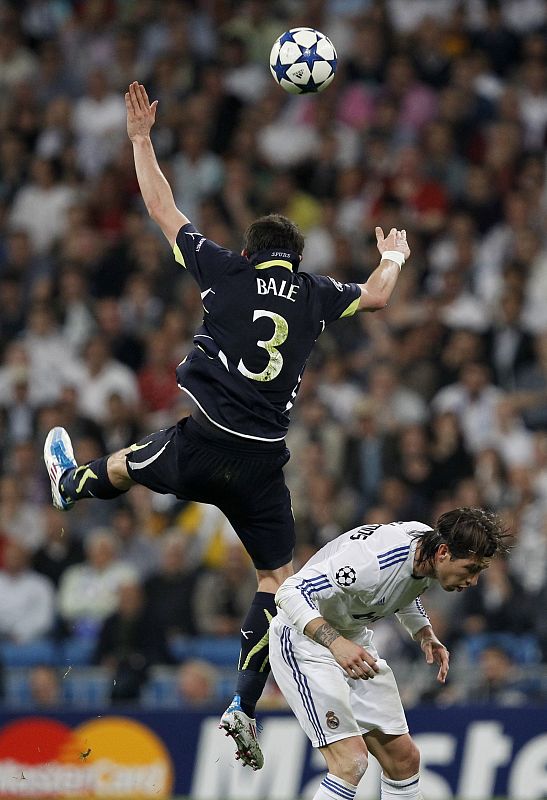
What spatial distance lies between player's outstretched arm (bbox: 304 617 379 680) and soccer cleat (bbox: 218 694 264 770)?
A: 1.08 m

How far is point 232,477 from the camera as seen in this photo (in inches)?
348

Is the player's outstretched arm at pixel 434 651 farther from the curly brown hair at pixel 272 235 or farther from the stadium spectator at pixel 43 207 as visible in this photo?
the stadium spectator at pixel 43 207

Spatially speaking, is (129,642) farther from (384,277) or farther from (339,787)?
(339,787)

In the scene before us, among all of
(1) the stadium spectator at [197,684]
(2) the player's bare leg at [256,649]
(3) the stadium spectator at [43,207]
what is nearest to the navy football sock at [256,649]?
(2) the player's bare leg at [256,649]

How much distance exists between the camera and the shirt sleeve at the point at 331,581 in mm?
8273

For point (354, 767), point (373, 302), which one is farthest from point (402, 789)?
point (373, 302)

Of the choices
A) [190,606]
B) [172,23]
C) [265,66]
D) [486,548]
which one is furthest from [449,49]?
[486,548]

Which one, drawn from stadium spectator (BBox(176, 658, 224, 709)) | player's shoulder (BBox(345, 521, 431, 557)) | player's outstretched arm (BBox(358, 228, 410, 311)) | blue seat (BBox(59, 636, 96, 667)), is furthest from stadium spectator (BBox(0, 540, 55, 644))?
player's shoulder (BBox(345, 521, 431, 557))

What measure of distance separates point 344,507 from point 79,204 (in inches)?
202

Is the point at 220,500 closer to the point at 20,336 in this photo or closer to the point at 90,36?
the point at 20,336

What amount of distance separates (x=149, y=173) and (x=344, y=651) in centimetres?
290

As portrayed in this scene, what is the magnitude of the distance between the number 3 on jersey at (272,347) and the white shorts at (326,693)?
1.30 meters

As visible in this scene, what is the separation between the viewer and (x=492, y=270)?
16031 millimetres

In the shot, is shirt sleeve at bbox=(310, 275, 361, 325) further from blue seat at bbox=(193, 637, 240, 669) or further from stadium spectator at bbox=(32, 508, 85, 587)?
stadium spectator at bbox=(32, 508, 85, 587)
